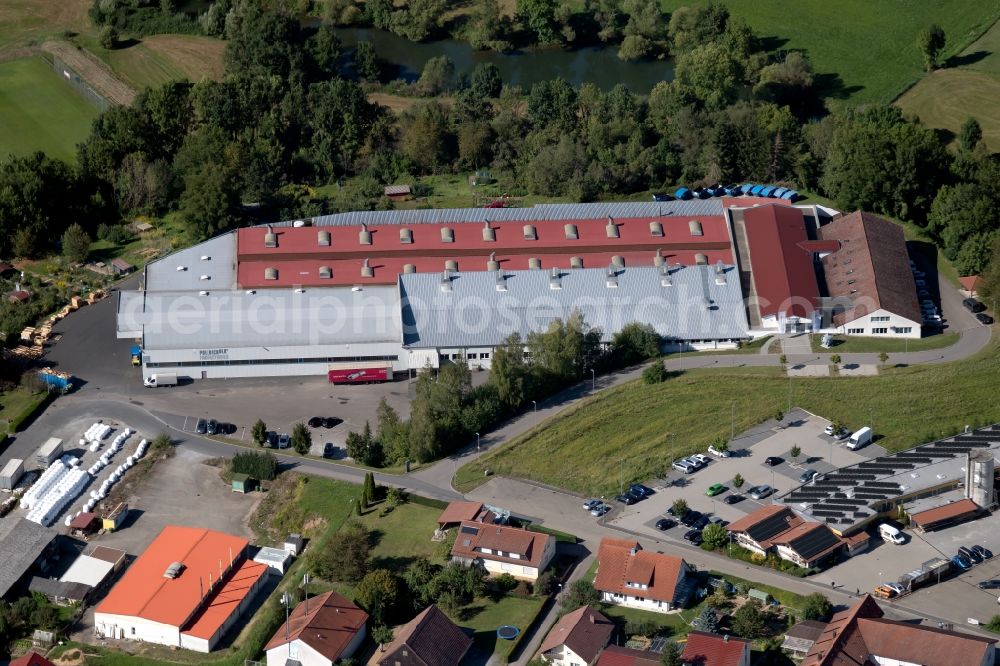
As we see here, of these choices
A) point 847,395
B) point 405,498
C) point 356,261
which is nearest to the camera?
point 405,498

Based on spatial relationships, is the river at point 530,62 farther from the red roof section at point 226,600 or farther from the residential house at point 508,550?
the red roof section at point 226,600

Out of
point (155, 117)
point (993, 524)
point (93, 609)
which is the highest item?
point (155, 117)

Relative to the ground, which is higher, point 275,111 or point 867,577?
point 275,111

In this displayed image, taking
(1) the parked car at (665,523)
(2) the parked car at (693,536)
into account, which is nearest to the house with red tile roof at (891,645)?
(2) the parked car at (693,536)

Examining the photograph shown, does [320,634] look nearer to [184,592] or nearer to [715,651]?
[184,592]

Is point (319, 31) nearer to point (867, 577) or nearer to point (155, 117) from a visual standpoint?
point (155, 117)

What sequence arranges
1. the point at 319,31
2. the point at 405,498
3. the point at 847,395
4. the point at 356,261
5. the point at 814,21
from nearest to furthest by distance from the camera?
the point at 405,498, the point at 847,395, the point at 356,261, the point at 319,31, the point at 814,21

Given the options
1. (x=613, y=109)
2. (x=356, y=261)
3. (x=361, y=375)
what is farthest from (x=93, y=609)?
(x=613, y=109)
